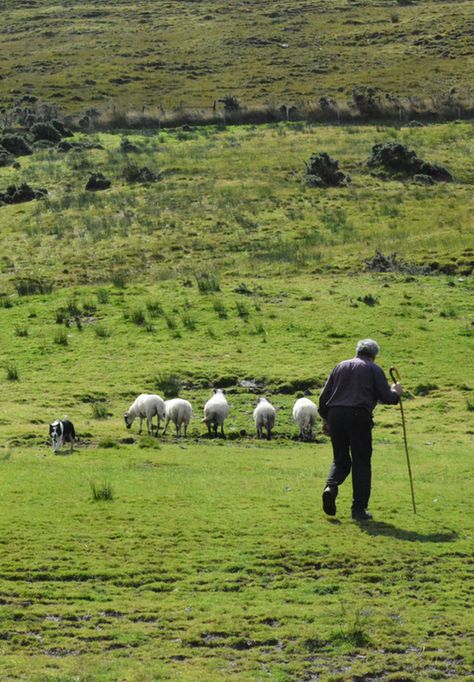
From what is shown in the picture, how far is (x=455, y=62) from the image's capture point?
106062mm

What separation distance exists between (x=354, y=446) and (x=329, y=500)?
0.82 m

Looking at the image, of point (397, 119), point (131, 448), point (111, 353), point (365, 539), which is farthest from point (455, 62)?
point (365, 539)

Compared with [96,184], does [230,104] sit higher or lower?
higher

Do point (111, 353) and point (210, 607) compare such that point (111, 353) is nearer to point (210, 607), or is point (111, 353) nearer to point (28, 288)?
point (28, 288)

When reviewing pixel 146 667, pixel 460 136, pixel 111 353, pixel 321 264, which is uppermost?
pixel 460 136

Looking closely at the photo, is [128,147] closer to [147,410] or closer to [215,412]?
[147,410]

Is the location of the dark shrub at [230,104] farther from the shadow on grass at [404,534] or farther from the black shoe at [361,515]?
the shadow on grass at [404,534]

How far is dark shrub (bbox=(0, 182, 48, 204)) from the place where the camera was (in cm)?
5797

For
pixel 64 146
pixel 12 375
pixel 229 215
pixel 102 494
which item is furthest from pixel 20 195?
pixel 102 494

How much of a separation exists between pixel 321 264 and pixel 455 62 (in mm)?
69223

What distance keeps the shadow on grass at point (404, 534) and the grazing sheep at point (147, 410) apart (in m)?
9.90

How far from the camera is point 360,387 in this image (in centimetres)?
1548

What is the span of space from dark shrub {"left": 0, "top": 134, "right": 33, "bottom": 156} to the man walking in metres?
62.8

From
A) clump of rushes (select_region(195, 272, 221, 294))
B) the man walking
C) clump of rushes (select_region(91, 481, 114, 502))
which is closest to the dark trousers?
the man walking
